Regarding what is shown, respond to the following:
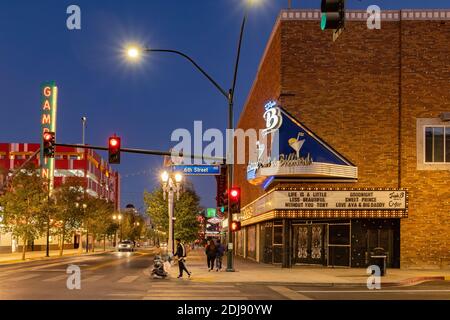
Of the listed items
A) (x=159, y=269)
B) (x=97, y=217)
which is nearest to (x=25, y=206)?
(x=97, y=217)

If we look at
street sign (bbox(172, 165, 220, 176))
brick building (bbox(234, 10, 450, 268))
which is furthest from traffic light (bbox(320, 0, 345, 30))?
street sign (bbox(172, 165, 220, 176))

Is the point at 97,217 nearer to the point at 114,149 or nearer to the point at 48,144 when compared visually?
the point at 48,144

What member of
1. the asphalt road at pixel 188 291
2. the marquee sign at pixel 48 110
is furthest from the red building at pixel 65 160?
the asphalt road at pixel 188 291

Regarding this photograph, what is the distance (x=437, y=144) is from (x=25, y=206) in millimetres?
32460

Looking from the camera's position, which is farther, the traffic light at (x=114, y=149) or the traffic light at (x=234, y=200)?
the traffic light at (x=234, y=200)

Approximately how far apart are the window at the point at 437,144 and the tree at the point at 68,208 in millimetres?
40570

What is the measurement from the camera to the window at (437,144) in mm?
32094

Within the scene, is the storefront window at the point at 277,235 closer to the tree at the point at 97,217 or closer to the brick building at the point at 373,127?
the brick building at the point at 373,127

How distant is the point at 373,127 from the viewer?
32.2m

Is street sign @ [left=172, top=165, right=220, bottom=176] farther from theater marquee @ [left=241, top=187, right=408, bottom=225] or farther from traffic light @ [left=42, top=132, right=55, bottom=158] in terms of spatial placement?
traffic light @ [left=42, top=132, right=55, bottom=158]

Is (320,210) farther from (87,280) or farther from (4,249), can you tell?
(4,249)

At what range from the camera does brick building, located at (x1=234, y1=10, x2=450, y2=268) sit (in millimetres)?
31703

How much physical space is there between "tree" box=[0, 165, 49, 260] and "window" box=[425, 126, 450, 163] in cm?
3129

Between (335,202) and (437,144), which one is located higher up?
(437,144)
